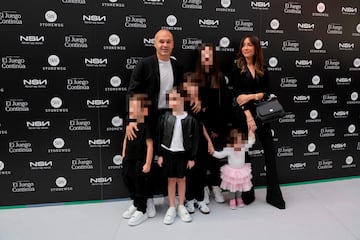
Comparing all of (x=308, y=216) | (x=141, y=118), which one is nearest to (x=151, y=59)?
(x=141, y=118)

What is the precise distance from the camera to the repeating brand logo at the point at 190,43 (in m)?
3.43

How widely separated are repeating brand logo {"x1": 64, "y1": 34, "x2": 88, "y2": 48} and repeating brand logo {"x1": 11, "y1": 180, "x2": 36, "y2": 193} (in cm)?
145

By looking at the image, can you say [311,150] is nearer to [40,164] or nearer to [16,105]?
[40,164]

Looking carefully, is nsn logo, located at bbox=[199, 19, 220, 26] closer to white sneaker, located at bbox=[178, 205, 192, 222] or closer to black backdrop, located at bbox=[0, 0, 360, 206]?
black backdrop, located at bbox=[0, 0, 360, 206]

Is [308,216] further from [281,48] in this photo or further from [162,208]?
[281,48]

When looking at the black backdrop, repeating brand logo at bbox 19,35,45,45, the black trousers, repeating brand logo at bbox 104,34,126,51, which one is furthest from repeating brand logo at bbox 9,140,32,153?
repeating brand logo at bbox 104,34,126,51

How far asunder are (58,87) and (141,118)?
1013 millimetres

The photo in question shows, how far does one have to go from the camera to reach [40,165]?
341 centimetres

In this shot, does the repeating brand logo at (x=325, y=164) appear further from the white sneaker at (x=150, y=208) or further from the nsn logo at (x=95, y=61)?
the nsn logo at (x=95, y=61)

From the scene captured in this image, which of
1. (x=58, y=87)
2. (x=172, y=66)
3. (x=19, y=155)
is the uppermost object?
(x=172, y=66)

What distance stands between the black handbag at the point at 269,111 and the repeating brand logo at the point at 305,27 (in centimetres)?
110

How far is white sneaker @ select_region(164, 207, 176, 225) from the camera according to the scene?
3.05 m

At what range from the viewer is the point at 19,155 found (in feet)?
11.0

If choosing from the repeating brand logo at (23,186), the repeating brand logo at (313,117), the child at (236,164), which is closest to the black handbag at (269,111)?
the child at (236,164)
